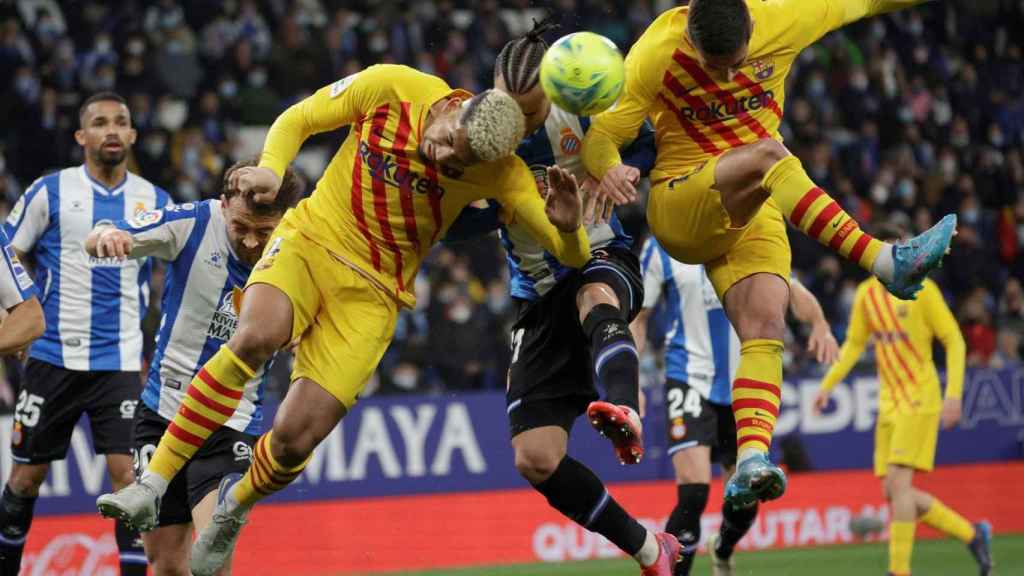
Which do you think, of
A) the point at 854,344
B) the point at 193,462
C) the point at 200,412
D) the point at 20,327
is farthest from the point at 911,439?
the point at 20,327

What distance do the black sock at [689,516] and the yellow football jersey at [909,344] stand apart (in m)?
2.23

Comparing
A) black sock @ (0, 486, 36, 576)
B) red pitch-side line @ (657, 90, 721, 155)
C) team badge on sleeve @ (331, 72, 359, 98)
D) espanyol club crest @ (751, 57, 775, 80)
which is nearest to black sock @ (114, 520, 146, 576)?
black sock @ (0, 486, 36, 576)

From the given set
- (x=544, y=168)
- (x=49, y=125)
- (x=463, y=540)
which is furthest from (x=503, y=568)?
(x=49, y=125)

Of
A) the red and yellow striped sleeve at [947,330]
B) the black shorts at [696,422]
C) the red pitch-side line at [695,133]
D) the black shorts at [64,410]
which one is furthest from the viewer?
the red and yellow striped sleeve at [947,330]

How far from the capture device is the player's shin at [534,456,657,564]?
684cm

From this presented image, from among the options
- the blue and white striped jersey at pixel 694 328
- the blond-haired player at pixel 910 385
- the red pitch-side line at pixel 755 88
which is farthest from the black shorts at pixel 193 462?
the blond-haired player at pixel 910 385

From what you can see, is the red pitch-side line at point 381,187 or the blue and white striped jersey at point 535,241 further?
the blue and white striped jersey at point 535,241

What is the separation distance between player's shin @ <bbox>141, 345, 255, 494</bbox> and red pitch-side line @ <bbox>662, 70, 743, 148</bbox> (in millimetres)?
2244

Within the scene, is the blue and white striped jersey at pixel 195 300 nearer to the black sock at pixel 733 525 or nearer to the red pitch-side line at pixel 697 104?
the red pitch-side line at pixel 697 104

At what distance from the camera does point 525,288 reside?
7383 mm

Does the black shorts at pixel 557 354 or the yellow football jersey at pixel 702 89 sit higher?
the yellow football jersey at pixel 702 89

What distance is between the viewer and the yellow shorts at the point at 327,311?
6.47m

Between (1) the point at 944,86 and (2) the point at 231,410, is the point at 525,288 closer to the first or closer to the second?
(2) the point at 231,410

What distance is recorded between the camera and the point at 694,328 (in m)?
9.70
